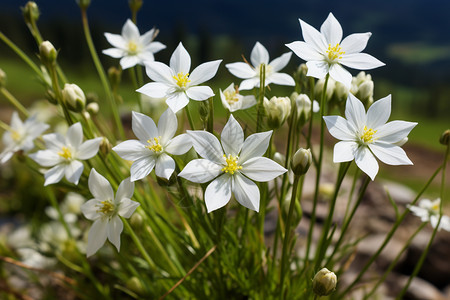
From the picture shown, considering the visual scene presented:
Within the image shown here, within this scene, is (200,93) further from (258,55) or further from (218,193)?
(258,55)

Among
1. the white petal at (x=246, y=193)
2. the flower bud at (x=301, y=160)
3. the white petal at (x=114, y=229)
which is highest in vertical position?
the flower bud at (x=301, y=160)

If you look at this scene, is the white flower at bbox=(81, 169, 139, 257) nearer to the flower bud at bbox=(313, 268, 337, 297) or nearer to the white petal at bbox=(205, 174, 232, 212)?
the white petal at bbox=(205, 174, 232, 212)

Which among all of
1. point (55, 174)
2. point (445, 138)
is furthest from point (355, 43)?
point (55, 174)

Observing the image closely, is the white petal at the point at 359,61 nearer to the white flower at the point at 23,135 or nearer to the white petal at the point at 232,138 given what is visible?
the white petal at the point at 232,138

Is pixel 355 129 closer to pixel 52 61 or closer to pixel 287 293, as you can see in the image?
pixel 287 293

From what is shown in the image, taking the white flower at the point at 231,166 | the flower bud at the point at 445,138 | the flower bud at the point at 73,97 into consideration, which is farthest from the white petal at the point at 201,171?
the flower bud at the point at 445,138

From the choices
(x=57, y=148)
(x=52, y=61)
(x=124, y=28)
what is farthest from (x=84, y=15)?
(x=57, y=148)

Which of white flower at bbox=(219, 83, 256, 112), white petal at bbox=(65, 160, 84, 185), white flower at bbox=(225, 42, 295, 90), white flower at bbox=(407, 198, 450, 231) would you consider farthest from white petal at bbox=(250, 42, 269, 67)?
white flower at bbox=(407, 198, 450, 231)
